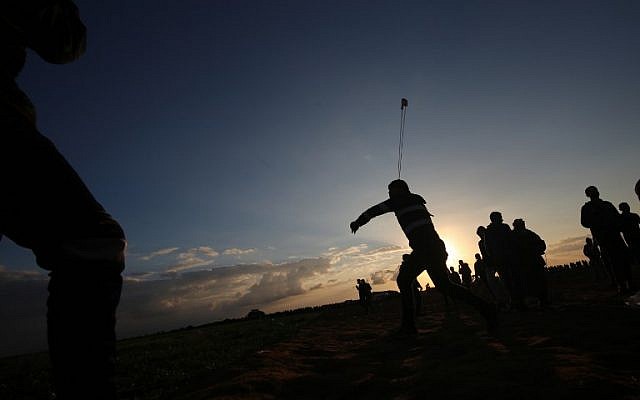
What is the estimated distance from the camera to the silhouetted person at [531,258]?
7633 mm

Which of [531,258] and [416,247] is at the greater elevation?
[416,247]

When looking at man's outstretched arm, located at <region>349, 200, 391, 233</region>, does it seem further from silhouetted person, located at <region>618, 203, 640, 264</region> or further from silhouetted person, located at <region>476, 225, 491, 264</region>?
silhouetted person, located at <region>618, 203, 640, 264</region>

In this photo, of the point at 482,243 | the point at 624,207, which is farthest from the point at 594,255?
the point at 482,243

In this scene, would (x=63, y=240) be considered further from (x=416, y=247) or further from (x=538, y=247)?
(x=538, y=247)

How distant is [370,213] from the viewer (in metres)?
5.66

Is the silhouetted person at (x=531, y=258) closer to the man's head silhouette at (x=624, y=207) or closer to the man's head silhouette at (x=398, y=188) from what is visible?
the man's head silhouette at (x=624, y=207)

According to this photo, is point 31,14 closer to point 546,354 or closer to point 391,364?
point 391,364

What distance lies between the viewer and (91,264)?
4.22 feet

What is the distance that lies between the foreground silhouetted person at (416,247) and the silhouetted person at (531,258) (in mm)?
3546

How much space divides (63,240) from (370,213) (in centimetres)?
471

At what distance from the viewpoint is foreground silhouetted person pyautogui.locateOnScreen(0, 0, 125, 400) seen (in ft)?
3.93

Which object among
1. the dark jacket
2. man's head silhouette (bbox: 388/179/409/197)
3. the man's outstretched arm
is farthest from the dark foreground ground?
man's head silhouette (bbox: 388/179/409/197)

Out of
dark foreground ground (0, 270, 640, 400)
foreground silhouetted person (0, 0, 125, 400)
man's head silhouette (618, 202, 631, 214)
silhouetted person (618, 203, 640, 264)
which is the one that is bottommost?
dark foreground ground (0, 270, 640, 400)

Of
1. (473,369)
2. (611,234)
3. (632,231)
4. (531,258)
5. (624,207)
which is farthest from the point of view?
(624,207)
